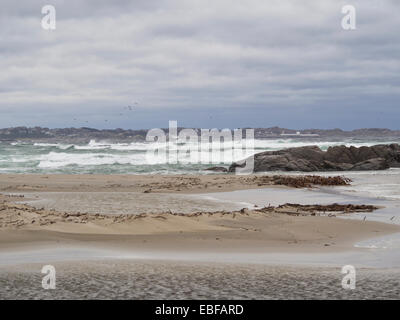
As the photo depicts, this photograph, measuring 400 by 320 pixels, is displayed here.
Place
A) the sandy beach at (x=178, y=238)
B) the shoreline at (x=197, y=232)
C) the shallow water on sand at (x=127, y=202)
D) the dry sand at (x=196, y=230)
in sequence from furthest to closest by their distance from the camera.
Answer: the shallow water on sand at (x=127, y=202) < the dry sand at (x=196, y=230) < the shoreline at (x=197, y=232) < the sandy beach at (x=178, y=238)

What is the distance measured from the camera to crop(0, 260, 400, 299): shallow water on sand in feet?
17.6

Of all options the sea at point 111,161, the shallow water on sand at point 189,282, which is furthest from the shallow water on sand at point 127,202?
the sea at point 111,161

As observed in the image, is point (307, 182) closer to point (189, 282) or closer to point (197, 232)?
point (197, 232)

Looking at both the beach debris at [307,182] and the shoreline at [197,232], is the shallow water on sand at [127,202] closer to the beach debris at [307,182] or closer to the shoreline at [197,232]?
the shoreline at [197,232]

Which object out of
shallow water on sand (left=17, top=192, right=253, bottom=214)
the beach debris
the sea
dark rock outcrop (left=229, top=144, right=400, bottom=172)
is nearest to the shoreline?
shallow water on sand (left=17, top=192, right=253, bottom=214)

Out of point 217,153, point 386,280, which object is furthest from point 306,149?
point 386,280

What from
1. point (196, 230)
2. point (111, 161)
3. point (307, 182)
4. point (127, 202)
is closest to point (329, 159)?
point (307, 182)

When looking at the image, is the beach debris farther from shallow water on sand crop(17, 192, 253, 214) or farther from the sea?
the sea

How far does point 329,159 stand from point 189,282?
27.3 meters

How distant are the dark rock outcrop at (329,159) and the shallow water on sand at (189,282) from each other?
22935 mm

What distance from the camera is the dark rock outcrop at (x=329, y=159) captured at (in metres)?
29.6

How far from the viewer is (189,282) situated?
19.4 feet

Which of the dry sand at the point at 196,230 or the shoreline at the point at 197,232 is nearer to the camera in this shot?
the shoreline at the point at 197,232
